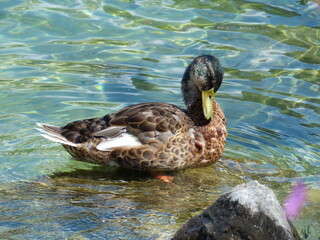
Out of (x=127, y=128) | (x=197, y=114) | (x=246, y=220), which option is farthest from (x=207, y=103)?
(x=246, y=220)

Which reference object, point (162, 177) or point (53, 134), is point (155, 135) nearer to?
point (162, 177)

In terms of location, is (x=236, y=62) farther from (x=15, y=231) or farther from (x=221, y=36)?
(x=15, y=231)

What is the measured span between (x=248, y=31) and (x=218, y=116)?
156 inches

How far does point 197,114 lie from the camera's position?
7.02 meters

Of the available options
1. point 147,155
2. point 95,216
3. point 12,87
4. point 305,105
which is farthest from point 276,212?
point 12,87

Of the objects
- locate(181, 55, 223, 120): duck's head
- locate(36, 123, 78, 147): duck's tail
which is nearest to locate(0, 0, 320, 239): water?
locate(36, 123, 78, 147): duck's tail

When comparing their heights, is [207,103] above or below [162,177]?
above

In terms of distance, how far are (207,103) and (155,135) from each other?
70 cm

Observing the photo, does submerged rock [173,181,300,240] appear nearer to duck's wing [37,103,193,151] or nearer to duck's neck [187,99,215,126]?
duck's wing [37,103,193,151]

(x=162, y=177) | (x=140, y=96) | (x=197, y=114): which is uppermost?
(x=197, y=114)

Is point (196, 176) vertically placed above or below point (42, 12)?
below

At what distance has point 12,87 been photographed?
8484 millimetres

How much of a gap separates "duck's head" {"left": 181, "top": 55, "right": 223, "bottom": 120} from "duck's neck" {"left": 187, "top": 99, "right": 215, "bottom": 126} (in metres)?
0.02

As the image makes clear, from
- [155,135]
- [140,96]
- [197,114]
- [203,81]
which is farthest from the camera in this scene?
[140,96]
